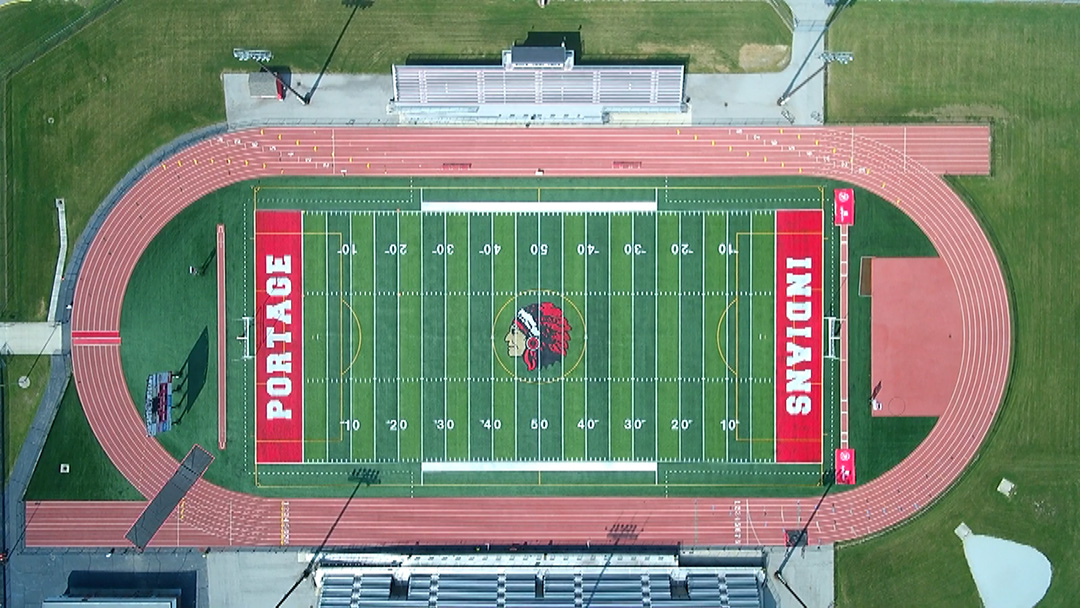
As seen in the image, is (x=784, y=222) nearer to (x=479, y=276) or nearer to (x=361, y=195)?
(x=479, y=276)

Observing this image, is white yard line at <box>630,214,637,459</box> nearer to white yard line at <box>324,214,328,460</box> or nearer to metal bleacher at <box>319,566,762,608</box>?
metal bleacher at <box>319,566,762,608</box>

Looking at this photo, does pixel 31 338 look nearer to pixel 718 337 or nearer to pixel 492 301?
pixel 492 301

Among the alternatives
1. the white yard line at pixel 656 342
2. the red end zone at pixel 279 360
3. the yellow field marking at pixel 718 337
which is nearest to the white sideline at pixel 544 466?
the white yard line at pixel 656 342

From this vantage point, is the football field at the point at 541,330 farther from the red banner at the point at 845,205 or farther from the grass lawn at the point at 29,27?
the grass lawn at the point at 29,27

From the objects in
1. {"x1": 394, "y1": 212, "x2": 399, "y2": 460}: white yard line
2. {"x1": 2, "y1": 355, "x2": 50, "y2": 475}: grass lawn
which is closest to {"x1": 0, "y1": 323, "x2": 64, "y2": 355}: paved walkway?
{"x1": 2, "y1": 355, "x2": 50, "y2": 475}: grass lawn

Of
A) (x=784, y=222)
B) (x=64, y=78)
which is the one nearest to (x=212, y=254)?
(x=64, y=78)

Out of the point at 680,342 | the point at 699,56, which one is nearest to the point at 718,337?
the point at 680,342
